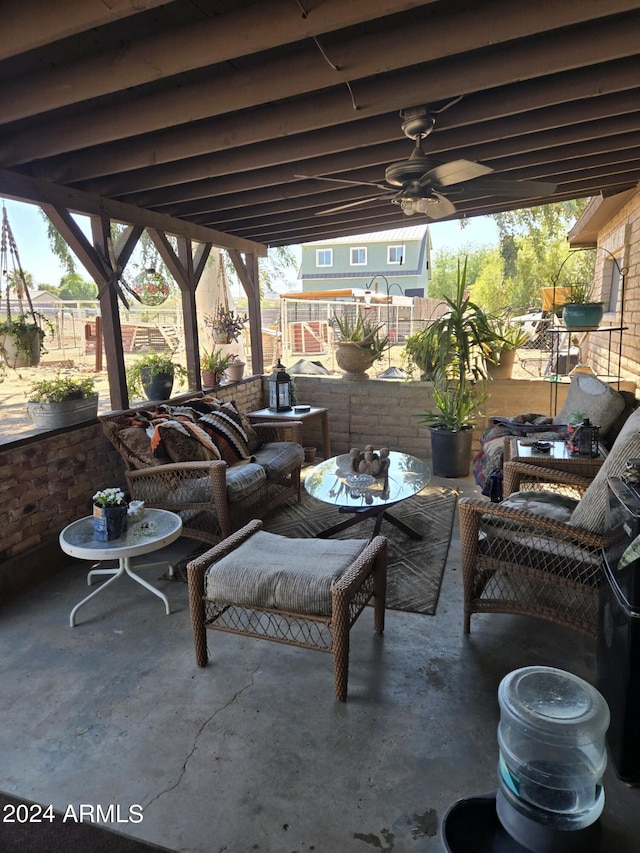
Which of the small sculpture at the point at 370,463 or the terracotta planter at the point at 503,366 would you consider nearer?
the small sculpture at the point at 370,463

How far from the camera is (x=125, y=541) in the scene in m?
2.45

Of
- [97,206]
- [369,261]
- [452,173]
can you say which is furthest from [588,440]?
[369,261]

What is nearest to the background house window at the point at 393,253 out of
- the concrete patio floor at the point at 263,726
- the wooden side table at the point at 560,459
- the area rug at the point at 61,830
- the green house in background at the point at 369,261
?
the green house in background at the point at 369,261

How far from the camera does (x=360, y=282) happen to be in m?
18.0

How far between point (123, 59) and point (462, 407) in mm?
3473

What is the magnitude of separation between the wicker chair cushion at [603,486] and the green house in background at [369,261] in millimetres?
15384

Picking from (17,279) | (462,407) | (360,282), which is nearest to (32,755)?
(17,279)

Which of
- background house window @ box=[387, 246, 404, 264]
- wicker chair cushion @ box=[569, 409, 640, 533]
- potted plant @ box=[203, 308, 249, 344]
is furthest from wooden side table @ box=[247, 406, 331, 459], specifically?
background house window @ box=[387, 246, 404, 264]

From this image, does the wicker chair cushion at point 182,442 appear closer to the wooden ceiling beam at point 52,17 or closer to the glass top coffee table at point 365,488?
the glass top coffee table at point 365,488

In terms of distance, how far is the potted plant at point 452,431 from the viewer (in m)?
4.58

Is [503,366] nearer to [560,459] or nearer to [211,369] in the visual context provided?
[560,459]

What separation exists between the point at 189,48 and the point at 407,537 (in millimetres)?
2811

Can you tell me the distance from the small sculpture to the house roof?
1.62 m

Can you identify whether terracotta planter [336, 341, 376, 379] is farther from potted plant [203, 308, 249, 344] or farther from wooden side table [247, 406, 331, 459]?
potted plant [203, 308, 249, 344]
